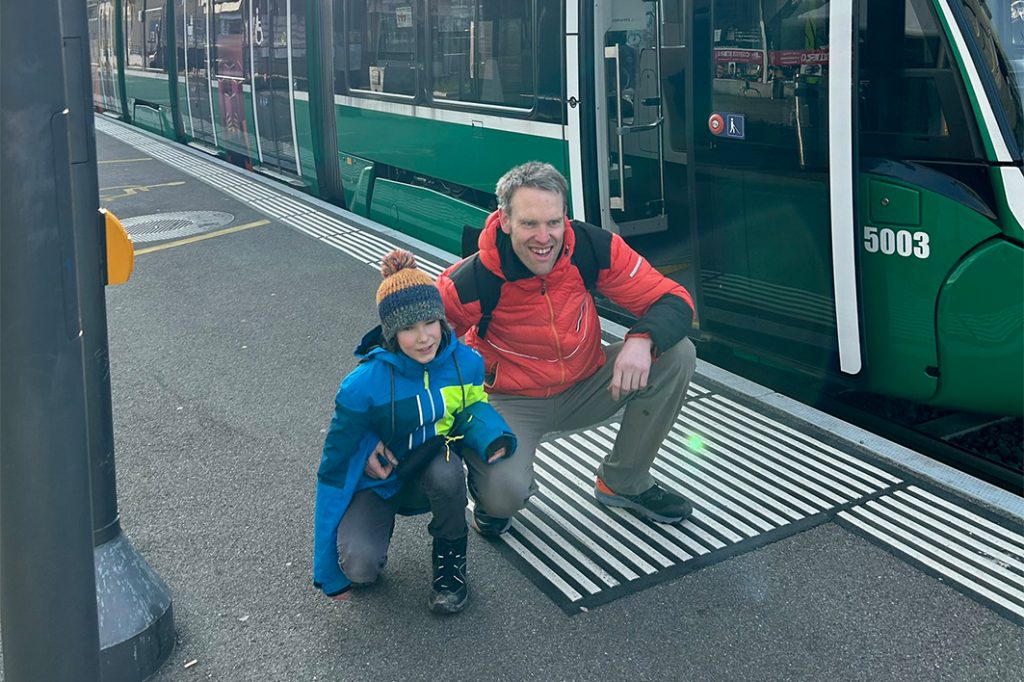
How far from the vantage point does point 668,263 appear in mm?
6770

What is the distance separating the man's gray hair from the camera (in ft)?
11.8

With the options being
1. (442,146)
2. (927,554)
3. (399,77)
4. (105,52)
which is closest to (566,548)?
(927,554)

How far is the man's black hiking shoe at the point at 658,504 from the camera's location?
394 centimetres

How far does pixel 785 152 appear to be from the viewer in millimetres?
5094

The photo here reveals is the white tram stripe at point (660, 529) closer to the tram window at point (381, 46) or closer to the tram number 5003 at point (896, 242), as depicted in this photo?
the tram number 5003 at point (896, 242)

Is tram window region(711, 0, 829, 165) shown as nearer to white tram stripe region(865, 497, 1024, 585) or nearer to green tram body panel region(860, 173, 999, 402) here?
green tram body panel region(860, 173, 999, 402)

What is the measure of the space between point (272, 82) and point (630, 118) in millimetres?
6232

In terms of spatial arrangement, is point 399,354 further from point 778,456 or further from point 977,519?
point 977,519

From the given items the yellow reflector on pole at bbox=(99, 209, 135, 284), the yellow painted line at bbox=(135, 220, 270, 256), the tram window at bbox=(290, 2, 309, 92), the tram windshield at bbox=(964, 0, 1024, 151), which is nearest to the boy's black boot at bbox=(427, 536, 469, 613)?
Answer: the yellow reflector on pole at bbox=(99, 209, 135, 284)

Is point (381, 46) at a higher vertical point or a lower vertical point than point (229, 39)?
lower

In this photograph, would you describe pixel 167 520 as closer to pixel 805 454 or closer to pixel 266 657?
pixel 266 657

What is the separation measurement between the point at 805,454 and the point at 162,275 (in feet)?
17.4

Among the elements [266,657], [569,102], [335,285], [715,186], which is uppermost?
[569,102]

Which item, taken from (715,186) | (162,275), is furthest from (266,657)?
(162,275)
